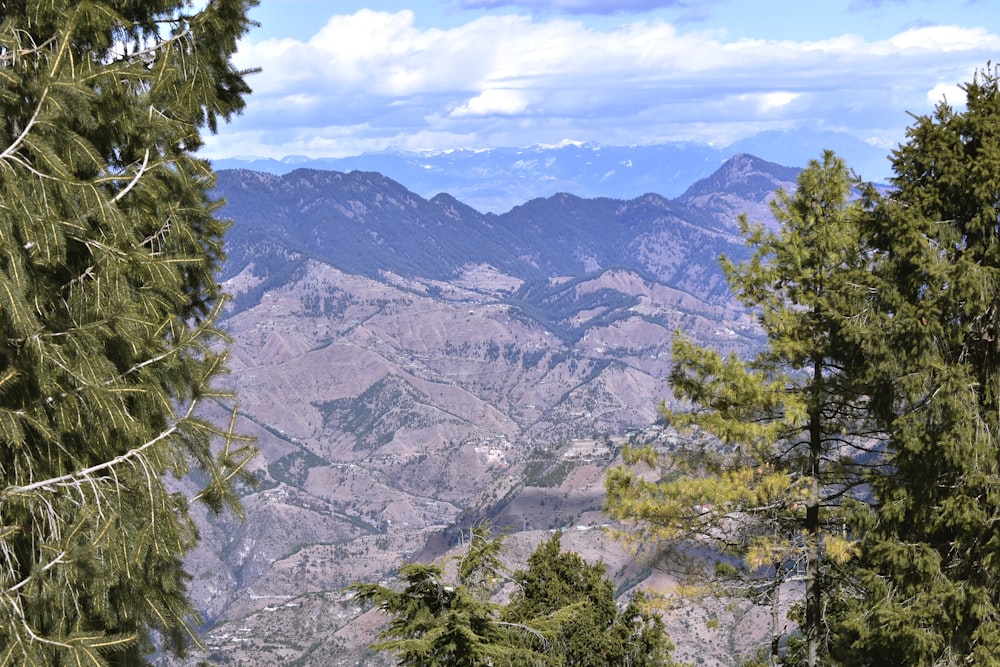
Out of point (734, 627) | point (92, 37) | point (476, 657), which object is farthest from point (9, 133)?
point (734, 627)

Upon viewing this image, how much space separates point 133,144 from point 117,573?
4207 mm

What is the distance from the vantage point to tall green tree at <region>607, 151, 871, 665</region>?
45.3 feet

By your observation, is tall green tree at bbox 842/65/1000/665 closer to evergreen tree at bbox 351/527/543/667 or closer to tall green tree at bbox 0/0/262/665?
evergreen tree at bbox 351/527/543/667

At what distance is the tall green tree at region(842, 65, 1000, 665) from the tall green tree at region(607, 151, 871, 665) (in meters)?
1.22

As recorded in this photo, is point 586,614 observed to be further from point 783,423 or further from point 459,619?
point 459,619

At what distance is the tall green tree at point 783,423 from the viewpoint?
45.3 feet

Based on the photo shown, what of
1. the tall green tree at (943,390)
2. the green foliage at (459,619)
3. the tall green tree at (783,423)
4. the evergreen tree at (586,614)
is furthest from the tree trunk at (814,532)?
the evergreen tree at (586,614)

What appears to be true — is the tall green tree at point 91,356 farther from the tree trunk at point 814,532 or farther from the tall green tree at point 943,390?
the tree trunk at point 814,532

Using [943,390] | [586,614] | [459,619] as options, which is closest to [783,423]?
[943,390]

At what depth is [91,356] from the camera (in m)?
6.31

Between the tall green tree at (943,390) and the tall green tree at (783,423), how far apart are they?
1.22m

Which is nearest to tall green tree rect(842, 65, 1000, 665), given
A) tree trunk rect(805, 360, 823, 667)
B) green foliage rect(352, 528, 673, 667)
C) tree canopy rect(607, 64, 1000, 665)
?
tree canopy rect(607, 64, 1000, 665)

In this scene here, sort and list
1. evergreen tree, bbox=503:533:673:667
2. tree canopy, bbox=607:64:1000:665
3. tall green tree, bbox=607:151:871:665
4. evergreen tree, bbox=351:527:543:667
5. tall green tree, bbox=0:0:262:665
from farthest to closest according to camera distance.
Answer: evergreen tree, bbox=503:533:673:667 < tall green tree, bbox=607:151:871:665 < tree canopy, bbox=607:64:1000:665 < evergreen tree, bbox=351:527:543:667 < tall green tree, bbox=0:0:262:665

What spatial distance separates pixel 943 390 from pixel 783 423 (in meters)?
3.13
